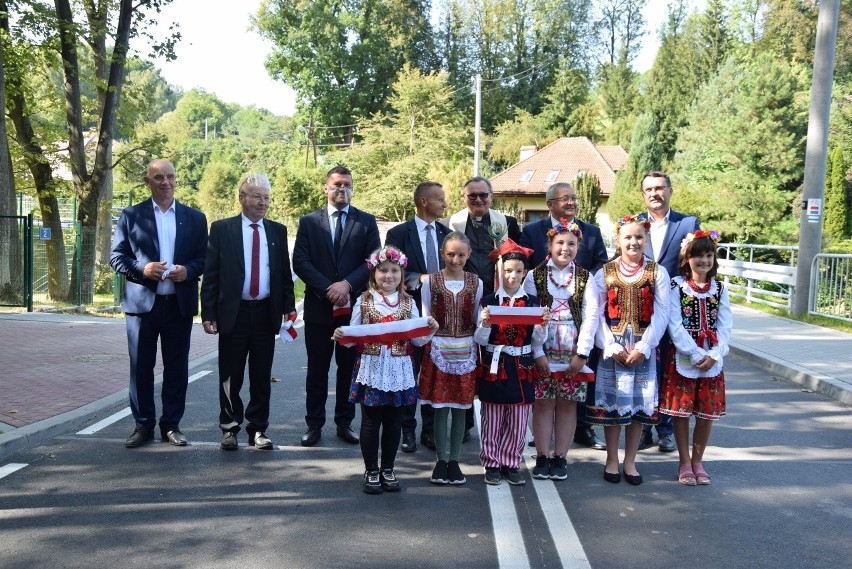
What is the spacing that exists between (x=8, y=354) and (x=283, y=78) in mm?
55420

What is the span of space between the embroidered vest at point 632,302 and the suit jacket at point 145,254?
3.19m

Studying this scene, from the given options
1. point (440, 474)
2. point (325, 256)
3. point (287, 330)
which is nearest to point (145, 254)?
point (287, 330)

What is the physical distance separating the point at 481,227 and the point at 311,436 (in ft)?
7.04

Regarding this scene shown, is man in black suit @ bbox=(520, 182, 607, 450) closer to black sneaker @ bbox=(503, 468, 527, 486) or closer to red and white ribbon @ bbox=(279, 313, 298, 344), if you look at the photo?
black sneaker @ bbox=(503, 468, 527, 486)

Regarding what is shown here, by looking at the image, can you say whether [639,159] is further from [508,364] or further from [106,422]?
[508,364]

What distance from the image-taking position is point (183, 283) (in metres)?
6.38

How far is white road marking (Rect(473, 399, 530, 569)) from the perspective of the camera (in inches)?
163

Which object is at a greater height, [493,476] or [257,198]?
[257,198]

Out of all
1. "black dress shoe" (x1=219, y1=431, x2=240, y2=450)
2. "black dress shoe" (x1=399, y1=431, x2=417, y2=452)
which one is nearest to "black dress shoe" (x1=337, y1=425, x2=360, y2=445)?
"black dress shoe" (x1=399, y1=431, x2=417, y2=452)

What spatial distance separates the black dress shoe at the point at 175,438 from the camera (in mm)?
6332

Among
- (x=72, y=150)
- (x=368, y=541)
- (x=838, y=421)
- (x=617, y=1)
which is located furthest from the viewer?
(x=617, y=1)

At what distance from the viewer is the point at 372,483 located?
5195 millimetres

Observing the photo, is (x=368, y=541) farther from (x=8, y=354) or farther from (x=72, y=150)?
(x=72, y=150)

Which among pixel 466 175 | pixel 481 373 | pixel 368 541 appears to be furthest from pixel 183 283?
pixel 466 175
